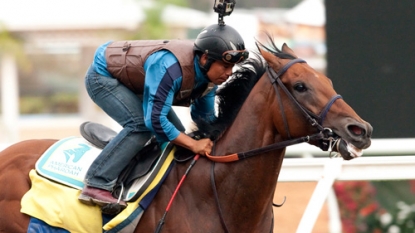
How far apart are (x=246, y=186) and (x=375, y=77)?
2551mm

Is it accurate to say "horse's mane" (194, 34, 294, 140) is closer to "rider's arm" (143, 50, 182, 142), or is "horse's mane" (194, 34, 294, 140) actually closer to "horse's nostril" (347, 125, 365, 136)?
"rider's arm" (143, 50, 182, 142)

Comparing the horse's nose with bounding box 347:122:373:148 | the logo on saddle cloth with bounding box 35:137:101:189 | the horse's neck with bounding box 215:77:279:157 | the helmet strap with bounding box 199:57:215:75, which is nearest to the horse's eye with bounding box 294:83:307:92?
the horse's neck with bounding box 215:77:279:157

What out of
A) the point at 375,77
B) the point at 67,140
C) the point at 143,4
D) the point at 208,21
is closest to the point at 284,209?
the point at 375,77

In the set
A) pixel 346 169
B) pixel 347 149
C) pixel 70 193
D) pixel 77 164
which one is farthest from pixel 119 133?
pixel 346 169

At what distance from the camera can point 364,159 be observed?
5.19 meters

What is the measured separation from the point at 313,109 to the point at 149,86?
89 cm

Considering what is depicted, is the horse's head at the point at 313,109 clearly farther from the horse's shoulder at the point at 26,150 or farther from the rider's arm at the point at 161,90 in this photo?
the horse's shoulder at the point at 26,150

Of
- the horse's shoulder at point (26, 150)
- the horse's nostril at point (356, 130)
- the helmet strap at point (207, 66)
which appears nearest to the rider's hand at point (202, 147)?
the helmet strap at point (207, 66)

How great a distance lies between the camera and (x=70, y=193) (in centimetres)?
427

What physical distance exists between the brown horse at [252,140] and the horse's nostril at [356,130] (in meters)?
0.07

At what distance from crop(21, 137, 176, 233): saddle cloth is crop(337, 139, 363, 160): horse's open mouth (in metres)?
0.99

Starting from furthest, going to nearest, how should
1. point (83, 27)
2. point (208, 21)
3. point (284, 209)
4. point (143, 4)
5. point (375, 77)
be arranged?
point (143, 4) → point (208, 21) → point (83, 27) → point (284, 209) → point (375, 77)

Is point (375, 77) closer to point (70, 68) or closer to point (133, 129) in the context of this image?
point (133, 129)

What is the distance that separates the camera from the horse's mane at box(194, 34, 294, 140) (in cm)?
412
